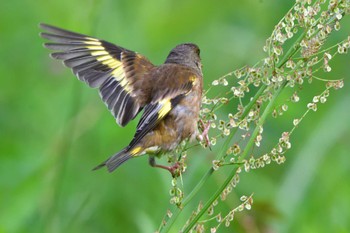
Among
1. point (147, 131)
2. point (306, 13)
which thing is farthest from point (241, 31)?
point (306, 13)

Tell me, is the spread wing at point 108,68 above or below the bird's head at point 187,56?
below

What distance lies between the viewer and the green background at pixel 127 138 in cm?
494

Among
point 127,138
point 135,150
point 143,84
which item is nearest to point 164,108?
point 143,84

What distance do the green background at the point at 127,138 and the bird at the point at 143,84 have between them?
18cm

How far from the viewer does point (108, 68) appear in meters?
4.98

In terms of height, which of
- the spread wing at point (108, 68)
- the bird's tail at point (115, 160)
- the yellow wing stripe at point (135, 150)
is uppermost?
the spread wing at point (108, 68)

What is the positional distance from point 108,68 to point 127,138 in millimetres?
1352

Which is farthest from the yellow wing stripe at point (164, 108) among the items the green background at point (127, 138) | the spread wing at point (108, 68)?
the green background at point (127, 138)

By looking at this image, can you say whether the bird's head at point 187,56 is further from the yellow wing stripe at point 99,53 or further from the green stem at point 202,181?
the green stem at point 202,181

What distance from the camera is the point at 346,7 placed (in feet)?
10.3

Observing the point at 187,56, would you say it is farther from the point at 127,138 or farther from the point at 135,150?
the point at 127,138

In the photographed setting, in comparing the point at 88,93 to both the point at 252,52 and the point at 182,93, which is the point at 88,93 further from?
the point at 182,93

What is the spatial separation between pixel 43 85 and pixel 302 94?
6.65ft

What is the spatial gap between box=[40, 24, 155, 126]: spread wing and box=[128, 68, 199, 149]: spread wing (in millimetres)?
93
